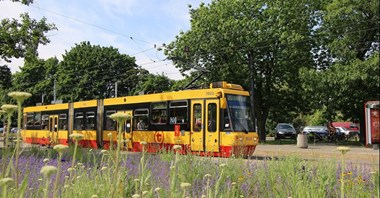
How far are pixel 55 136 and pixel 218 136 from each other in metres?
14.6

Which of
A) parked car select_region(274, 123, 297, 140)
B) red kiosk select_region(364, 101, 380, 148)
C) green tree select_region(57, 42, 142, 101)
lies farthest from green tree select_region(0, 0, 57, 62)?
green tree select_region(57, 42, 142, 101)

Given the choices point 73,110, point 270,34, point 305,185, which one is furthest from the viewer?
point 270,34

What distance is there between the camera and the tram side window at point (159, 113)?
17.0 meters

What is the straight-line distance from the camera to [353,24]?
25.9 metres

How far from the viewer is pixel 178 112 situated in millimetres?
16406

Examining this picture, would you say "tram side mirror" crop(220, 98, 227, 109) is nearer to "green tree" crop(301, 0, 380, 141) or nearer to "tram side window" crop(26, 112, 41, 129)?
"green tree" crop(301, 0, 380, 141)

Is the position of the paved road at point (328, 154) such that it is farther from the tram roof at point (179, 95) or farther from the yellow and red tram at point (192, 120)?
the tram roof at point (179, 95)

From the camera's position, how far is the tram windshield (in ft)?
49.9

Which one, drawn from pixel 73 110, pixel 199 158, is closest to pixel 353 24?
pixel 73 110

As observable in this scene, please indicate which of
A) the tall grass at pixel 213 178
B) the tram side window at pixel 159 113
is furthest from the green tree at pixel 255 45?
the tall grass at pixel 213 178

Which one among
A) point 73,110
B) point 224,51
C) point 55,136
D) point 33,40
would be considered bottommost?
point 55,136

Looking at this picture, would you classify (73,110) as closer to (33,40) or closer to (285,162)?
(33,40)

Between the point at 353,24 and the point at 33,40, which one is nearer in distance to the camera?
the point at 33,40

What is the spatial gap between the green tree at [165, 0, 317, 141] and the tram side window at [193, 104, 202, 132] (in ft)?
49.1
